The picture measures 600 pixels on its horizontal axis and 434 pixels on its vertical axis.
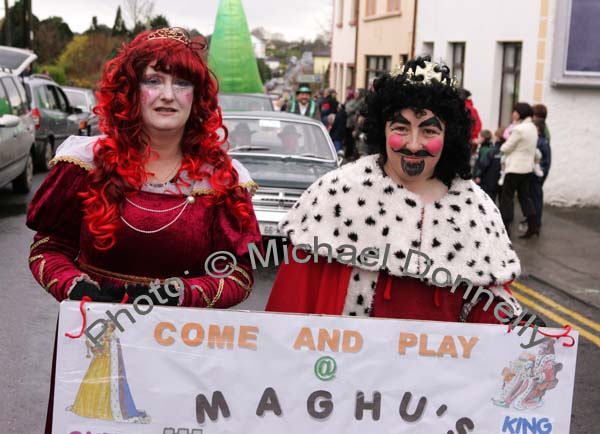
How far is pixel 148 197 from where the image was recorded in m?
3.01

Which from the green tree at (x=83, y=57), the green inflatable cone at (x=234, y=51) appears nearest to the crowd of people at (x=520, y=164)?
the green inflatable cone at (x=234, y=51)

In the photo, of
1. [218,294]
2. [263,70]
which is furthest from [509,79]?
[263,70]

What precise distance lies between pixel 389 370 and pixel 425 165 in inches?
29.5

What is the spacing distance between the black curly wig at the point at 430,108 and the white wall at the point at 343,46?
103 feet

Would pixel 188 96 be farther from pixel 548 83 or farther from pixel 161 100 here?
pixel 548 83

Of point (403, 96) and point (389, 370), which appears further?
point (403, 96)

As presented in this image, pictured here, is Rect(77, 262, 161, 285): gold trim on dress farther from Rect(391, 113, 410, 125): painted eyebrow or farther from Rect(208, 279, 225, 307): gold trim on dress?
Rect(391, 113, 410, 125): painted eyebrow

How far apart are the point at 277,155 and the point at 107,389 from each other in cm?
804

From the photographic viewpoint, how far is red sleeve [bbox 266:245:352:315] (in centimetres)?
321

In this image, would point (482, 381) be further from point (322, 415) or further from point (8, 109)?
point (8, 109)

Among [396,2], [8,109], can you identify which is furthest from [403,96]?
[396,2]

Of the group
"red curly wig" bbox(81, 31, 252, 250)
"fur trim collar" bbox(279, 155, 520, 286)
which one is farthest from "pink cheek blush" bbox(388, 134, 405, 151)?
"red curly wig" bbox(81, 31, 252, 250)

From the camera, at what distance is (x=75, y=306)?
2758mm

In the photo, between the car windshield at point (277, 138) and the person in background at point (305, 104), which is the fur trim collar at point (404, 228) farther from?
the person in background at point (305, 104)
